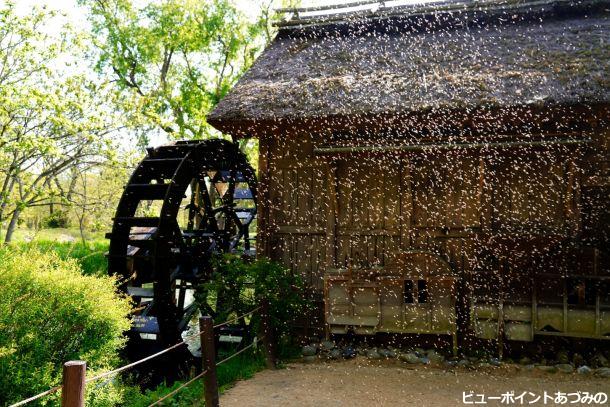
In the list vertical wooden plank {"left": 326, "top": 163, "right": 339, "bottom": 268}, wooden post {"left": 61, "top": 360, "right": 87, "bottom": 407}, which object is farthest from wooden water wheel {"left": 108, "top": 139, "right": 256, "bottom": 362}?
wooden post {"left": 61, "top": 360, "right": 87, "bottom": 407}

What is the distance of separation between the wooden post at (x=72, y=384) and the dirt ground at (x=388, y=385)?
2771mm

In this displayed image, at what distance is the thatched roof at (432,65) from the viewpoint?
6590mm

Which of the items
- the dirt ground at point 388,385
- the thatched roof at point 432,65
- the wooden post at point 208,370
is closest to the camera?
the wooden post at point 208,370

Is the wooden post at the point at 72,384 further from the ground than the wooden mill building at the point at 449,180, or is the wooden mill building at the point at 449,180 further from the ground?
the wooden mill building at the point at 449,180

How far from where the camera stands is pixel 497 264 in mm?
6934

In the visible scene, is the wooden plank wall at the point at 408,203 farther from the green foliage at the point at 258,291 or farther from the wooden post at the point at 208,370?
the wooden post at the point at 208,370

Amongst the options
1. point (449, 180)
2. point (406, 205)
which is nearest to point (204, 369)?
point (406, 205)

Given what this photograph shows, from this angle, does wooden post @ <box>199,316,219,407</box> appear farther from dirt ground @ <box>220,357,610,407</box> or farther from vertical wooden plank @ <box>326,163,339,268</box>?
vertical wooden plank @ <box>326,163,339,268</box>

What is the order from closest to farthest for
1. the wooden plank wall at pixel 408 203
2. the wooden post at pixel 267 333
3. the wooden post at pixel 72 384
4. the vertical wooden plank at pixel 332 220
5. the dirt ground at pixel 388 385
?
1. the wooden post at pixel 72 384
2. the dirt ground at pixel 388 385
3. the wooden post at pixel 267 333
4. the wooden plank wall at pixel 408 203
5. the vertical wooden plank at pixel 332 220

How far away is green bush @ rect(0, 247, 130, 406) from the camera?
382cm

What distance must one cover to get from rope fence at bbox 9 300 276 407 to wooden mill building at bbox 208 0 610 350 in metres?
0.90

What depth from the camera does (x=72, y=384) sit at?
2689 mm

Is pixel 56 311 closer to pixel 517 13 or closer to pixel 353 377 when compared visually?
pixel 353 377

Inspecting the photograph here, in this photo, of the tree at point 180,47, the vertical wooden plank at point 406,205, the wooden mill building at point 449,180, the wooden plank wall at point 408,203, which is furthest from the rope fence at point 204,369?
the tree at point 180,47
